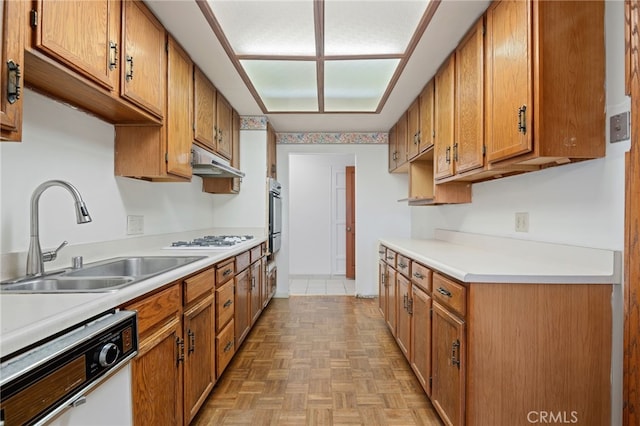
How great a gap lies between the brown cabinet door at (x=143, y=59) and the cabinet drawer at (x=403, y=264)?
1871 mm

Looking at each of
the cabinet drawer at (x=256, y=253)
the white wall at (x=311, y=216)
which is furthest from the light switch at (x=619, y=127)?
the white wall at (x=311, y=216)

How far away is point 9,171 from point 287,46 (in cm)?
177

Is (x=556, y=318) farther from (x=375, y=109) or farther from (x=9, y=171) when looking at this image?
(x=375, y=109)

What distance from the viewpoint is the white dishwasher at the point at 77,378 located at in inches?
26.4

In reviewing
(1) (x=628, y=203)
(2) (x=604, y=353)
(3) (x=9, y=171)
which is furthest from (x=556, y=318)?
(3) (x=9, y=171)

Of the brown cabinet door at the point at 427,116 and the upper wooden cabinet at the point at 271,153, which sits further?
the upper wooden cabinet at the point at 271,153

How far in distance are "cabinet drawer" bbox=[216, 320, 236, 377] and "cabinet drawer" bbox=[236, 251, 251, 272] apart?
40 centimetres

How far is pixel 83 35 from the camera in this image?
51.4 inches

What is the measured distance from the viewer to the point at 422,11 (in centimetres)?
191

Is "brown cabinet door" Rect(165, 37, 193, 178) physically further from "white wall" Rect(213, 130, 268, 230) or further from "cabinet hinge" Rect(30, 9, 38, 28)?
"white wall" Rect(213, 130, 268, 230)

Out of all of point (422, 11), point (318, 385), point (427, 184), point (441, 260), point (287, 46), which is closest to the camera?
point (441, 260)

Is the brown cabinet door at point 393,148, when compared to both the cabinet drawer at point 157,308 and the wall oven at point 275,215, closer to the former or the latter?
the wall oven at point 275,215

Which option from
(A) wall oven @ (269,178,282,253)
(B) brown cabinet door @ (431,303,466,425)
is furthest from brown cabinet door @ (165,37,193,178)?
(B) brown cabinet door @ (431,303,466,425)

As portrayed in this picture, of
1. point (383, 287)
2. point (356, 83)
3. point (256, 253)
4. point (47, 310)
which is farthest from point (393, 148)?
point (47, 310)
